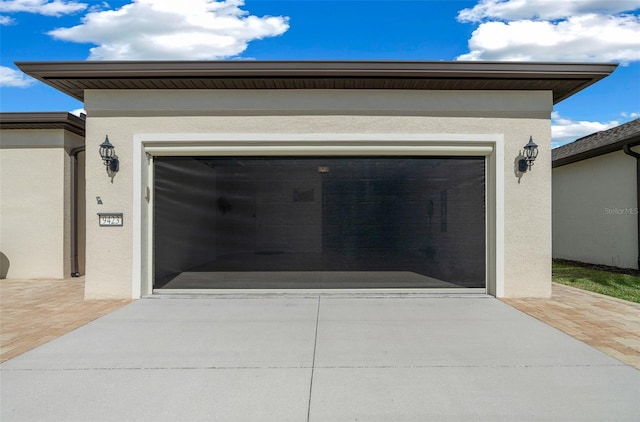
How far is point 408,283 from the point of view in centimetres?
735

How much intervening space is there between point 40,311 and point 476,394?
21.0 ft

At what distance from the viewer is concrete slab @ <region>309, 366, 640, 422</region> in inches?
115

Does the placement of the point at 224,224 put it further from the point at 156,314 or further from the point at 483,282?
the point at 483,282

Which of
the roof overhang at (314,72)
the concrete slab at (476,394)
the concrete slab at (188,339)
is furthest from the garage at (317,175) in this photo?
the concrete slab at (476,394)

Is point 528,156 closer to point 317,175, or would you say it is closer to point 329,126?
point 329,126

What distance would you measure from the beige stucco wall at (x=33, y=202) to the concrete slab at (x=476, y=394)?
8.30m

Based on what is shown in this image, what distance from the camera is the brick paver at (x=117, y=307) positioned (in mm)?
4562

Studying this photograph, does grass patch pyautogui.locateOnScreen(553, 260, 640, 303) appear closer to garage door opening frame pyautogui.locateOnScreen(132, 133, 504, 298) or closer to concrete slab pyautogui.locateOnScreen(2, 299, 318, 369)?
garage door opening frame pyautogui.locateOnScreen(132, 133, 504, 298)

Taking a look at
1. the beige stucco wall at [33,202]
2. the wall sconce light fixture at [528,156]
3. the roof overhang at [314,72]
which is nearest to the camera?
the roof overhang at [314,72]

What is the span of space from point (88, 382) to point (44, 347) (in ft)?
4.66

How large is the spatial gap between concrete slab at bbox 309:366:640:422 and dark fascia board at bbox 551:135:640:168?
8.52 m

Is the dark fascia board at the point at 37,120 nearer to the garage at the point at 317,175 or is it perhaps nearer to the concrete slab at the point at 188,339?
the garage at the point at 317,175

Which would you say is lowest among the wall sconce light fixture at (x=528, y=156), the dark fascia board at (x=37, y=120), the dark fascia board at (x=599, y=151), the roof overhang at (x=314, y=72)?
the wall sconce light fixture at (x=528, y=156)

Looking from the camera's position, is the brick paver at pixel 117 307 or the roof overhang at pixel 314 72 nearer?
the brick paver at pixel 117 307
